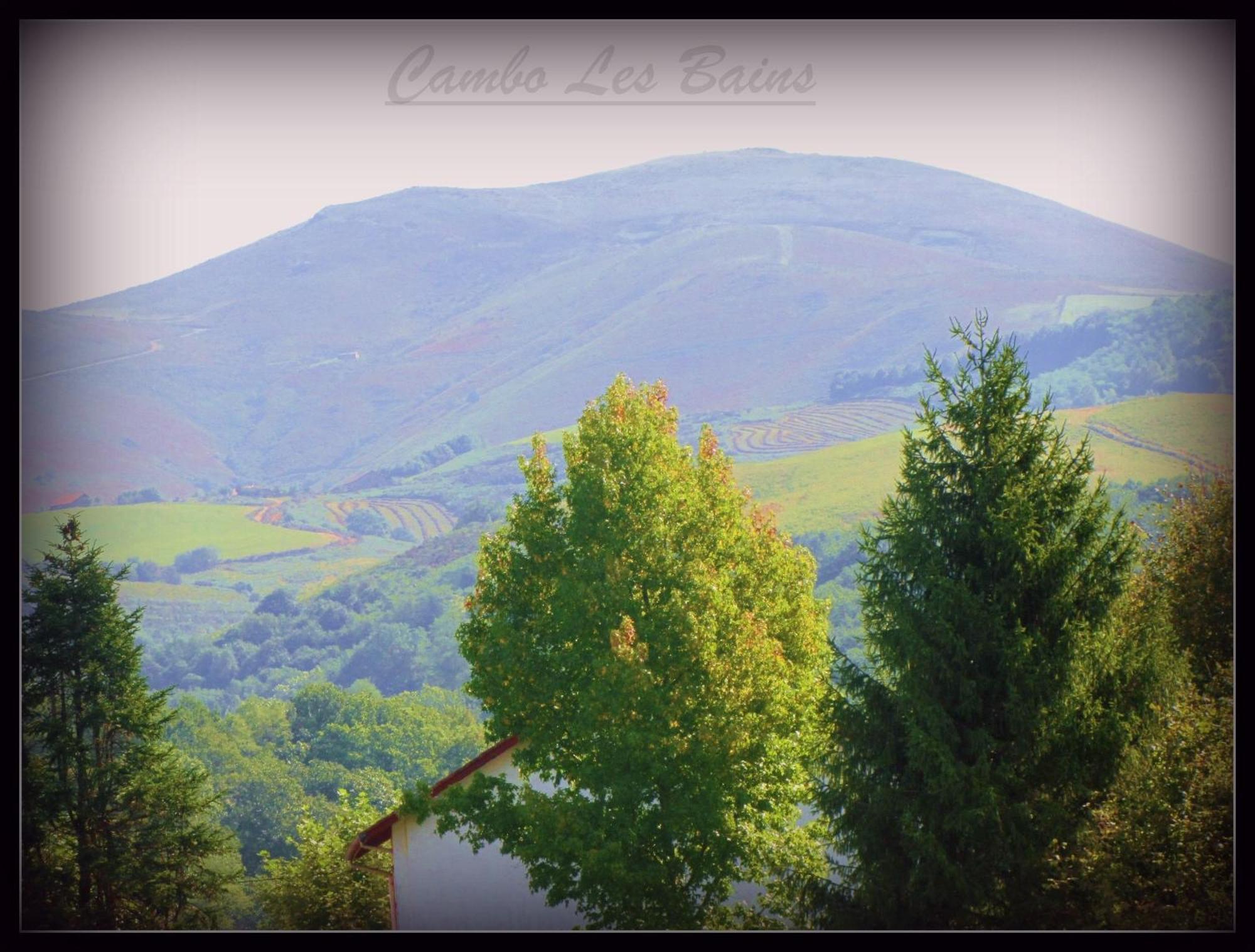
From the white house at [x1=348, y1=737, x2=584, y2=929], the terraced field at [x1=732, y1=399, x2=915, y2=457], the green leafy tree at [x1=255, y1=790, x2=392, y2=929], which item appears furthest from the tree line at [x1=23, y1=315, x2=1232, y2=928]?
the terraced field at [x1=732, y1=399, x2=915, y2=457]

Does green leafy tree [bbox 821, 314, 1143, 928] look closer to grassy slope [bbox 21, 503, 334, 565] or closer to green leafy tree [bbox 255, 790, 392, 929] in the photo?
green leafy tree [bbox 255, 790, 392, 929]

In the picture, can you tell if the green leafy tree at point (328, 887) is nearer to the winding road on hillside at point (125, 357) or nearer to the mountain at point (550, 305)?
the winding road on hillside at point (125, 357)

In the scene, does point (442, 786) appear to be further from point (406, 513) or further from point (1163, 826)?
point (406, 513)

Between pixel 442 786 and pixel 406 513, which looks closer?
pixel 442 786

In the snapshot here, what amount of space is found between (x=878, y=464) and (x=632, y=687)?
68.7m

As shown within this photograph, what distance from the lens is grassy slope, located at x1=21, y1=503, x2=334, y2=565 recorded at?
85.9 m

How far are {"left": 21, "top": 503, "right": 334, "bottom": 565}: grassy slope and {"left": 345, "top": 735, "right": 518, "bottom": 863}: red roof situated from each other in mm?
74654

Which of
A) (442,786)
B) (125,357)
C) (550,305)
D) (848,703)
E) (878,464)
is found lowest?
(442,786)

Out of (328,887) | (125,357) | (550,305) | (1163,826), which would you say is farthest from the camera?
(550,305)

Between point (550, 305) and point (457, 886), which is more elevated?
point (550, 305)

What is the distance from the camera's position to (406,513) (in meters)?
89.8

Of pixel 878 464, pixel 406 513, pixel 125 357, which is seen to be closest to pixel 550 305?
pixel 406 513

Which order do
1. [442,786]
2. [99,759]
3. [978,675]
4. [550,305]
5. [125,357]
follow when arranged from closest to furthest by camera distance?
[978,675] < [442,786] < [99,759] < [125,357] < [550,305]

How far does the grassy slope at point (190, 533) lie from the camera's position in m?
85.9
